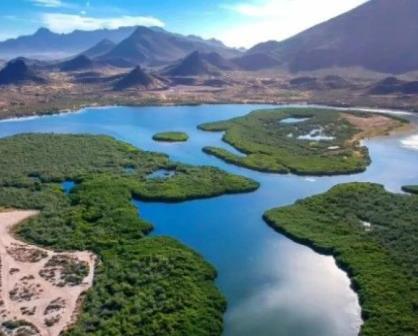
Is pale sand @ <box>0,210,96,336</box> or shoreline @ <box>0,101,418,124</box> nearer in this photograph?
pale sand @ <box>0,210,96,336</box>

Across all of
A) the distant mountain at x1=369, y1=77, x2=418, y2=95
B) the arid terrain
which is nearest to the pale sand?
the arid terrain

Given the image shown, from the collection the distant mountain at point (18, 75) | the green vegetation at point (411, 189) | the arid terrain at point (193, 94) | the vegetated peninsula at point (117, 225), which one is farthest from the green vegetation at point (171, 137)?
the distant mountain at point (18, 75)

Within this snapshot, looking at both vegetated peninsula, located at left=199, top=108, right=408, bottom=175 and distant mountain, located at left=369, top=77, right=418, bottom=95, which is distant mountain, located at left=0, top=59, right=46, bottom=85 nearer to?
vegetated peninsula, located at left=199, top=108, right=408, bottom=175

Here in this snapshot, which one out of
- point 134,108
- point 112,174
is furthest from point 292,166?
point 134,108

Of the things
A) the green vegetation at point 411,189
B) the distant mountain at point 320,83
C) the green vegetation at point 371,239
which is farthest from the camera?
the distant mountain at point 320,83

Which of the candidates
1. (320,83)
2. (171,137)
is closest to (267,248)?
(171,137)

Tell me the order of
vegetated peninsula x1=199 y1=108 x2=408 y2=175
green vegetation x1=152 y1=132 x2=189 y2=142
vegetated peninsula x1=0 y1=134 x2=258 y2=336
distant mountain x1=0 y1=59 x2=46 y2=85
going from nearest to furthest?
vegetated peninsula x1=0 y1=134 x2=258 y2=336 < vegetated peninsula x1=199 y1=108 x2=408 y2=175 < green vegetation x1=152 y1=132 x2=189 y2=142 < distant mountain x1=0 y1=59 x2=46 y2=85

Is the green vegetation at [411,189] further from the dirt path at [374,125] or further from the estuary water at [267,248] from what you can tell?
the dirt path at [374,125]
